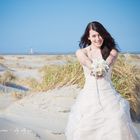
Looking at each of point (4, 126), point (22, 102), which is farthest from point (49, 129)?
point (22, 102)

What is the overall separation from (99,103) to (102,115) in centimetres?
14

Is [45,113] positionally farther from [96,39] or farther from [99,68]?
[99,68]

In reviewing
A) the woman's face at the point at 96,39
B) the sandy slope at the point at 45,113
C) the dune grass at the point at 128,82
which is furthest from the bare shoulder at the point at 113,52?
the dune grass at the point at 128,82

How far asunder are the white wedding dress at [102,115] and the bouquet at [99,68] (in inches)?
3.1

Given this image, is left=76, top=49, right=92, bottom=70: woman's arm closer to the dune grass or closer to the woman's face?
the woman's face

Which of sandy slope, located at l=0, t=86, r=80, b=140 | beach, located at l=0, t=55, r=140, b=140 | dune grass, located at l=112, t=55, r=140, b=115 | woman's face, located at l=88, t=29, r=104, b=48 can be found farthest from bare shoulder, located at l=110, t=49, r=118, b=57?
dune grass, located at l=112, t=55, r=140, b=115

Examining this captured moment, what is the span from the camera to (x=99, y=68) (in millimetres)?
5430

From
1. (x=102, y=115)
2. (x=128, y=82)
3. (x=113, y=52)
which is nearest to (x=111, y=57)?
(x=113, y=52)

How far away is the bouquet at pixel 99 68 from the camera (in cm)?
544

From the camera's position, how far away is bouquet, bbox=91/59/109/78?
214 inches

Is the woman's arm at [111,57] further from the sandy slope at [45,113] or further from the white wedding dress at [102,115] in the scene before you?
the sandy slope at [45,113]

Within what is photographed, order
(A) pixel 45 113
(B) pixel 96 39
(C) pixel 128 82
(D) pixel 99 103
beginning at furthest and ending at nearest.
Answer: (C) pixel 128 82 → (A) pixel 45 113 → (B) pixel 96 39 → (D) pixel 99 103

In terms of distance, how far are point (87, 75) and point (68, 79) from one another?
4.59 metres

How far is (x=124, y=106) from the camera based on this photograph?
5.62 metres
